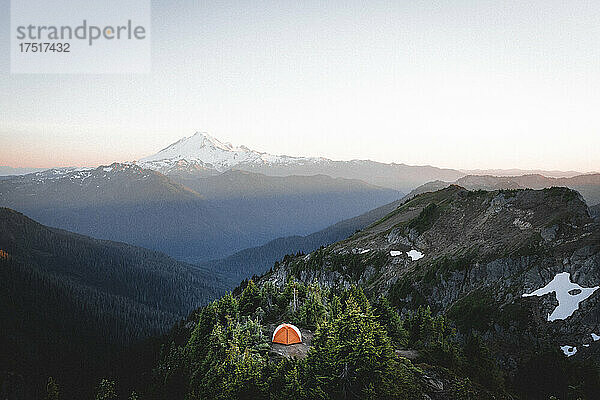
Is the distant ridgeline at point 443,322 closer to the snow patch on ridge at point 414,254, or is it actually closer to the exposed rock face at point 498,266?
the exposed rock face at point 498,266

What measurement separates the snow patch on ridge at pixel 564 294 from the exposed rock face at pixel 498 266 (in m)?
0.37

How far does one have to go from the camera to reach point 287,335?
39.9m

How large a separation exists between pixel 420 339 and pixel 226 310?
90.4 feet

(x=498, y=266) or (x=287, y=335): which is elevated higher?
(x=498, y=266)

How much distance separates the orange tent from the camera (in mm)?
39812

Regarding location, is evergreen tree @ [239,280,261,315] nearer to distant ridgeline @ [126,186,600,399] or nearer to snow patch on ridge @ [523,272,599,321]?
distant ridgeline @ [126,186,600,399]

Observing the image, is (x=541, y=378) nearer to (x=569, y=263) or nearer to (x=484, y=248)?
(x=569, y=263)

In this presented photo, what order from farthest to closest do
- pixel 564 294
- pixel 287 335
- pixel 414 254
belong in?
pixel 414 254 → pixel 564 294 → pixel 287 335

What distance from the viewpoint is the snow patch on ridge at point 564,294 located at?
177 feet

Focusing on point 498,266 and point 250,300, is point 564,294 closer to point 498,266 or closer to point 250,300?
point 498,266

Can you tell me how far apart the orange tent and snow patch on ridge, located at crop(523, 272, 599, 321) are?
135ft

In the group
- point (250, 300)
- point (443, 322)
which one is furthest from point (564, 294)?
point (250, 300)

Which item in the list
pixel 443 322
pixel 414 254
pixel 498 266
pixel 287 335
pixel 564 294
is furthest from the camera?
pixel 414 254

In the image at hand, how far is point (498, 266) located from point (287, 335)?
52.7 meters
